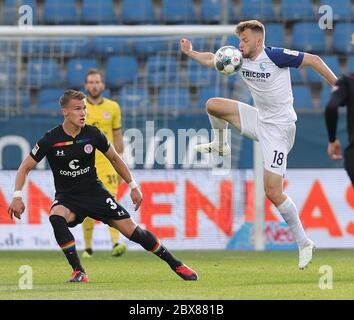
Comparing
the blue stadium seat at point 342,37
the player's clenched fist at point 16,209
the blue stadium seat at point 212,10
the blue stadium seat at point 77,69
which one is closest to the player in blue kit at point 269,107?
the player's clenched fist at point 16,209

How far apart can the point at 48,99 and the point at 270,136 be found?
5.97m

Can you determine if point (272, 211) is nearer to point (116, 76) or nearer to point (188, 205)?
point (188, 205)

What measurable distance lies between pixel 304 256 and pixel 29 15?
709 centimetres

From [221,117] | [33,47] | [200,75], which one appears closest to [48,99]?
[33,47]

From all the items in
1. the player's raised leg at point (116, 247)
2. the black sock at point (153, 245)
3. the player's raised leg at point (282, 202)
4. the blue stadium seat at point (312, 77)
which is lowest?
the player's raised leg at point (116, 247)

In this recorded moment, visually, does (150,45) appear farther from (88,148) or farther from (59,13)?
(88,148)

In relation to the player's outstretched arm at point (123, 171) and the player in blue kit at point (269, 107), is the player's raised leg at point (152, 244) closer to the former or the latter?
the player's outstretched arm at point (123, 171)

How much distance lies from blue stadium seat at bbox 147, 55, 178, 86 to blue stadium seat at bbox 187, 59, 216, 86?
0.80 feet

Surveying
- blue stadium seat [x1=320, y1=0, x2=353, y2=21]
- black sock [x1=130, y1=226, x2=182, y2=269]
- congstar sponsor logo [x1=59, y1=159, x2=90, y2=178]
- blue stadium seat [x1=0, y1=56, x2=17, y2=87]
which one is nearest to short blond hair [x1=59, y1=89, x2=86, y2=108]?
congstar sponsor logo [x1=59, y1=159, x2=90, y2=178]

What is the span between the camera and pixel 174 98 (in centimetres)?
1526

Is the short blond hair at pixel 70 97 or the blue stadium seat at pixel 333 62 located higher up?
the blue stadium seat at pixel 333 62

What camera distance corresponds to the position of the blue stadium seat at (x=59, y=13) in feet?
62.5

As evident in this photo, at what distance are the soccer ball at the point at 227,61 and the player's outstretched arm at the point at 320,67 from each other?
1.97 ft

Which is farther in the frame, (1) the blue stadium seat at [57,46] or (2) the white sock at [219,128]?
(1) the blue stadium seat at [57,46]
